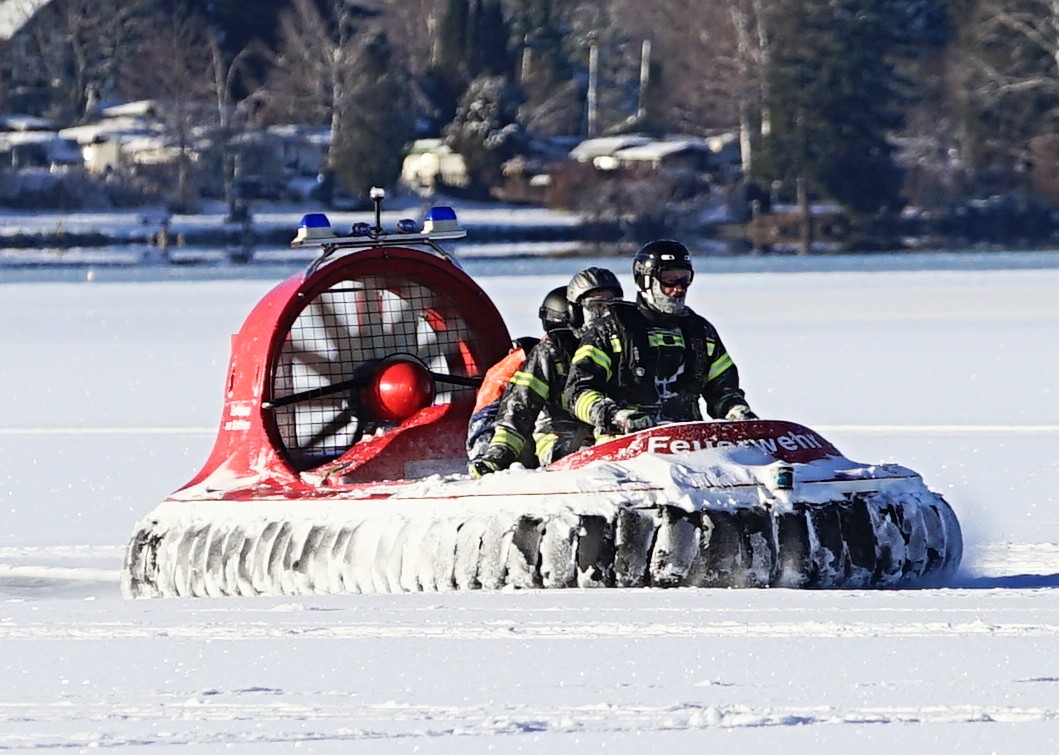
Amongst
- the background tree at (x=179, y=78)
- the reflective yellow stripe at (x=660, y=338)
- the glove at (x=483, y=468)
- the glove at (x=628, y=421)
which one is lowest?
the glove at (x=483, y=468)

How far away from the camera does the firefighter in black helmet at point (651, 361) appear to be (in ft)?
19.6

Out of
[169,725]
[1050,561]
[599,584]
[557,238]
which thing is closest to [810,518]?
[599,584]

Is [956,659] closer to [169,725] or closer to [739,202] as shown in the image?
[169,725]

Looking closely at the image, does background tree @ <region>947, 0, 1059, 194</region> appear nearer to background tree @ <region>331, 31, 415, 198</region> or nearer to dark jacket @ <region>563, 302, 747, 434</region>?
background tree @ <region>331, 31, 415, 198</region>

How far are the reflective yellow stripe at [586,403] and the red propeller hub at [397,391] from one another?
50.4 inches

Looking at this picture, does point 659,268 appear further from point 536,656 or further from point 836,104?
point 836,104

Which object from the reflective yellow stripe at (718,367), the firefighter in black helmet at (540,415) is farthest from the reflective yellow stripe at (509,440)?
the reflective yellow stripe at (718,367)

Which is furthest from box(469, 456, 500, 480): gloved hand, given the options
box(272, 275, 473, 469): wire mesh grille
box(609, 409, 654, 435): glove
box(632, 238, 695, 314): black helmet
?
box(272, 275, 473, 469): wire mesh grille

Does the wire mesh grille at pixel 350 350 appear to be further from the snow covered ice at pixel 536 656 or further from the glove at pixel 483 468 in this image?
the glove at pixel 483 468

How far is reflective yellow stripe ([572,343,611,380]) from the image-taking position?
236 inches

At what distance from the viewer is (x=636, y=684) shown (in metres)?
4.20

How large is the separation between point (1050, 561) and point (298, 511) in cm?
193

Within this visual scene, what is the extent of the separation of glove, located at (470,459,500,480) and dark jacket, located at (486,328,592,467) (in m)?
0.02

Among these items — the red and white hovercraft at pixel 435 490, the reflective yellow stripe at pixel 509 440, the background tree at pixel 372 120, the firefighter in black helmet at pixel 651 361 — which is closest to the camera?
the red and white hovercraft at pixel 435 490
